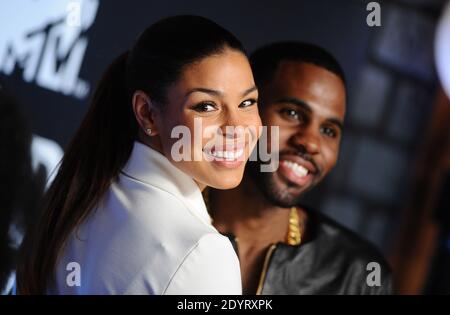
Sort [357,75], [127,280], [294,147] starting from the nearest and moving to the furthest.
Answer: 1. [127,280]
2. [294,147]
3. [357,75]

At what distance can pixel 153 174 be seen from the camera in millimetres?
759

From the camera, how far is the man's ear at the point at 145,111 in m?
0.77

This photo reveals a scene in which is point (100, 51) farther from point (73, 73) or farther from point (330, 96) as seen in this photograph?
point (330, 96)

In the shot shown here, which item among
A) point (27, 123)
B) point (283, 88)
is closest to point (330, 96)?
point (283, 88)

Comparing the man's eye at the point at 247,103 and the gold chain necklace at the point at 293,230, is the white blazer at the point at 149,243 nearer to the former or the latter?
the man's eye at the point at 247,103

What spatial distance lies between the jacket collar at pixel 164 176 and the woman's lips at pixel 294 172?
0.20 metres

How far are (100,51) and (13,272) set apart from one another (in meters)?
0.39

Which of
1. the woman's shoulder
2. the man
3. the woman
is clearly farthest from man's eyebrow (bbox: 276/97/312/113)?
the woman's shoulder

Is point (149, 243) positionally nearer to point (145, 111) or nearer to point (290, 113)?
point (145, 111)

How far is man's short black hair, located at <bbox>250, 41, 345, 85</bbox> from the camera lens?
0.95 meters

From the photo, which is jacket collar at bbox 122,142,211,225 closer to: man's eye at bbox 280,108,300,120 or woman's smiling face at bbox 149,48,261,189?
woman's smiling face at bbox 149,48,261,189

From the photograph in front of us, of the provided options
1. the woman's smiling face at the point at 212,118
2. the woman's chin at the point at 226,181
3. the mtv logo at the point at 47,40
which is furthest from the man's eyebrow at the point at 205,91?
the mtv logo at the point at 47,40

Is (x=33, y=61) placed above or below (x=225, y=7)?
below
